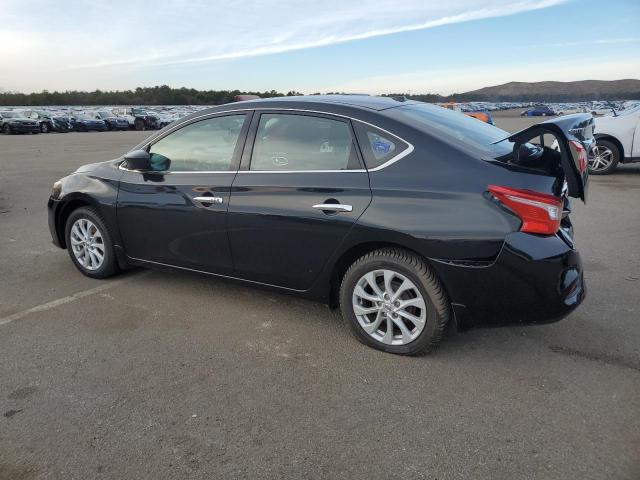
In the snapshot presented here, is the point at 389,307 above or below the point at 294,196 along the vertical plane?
below

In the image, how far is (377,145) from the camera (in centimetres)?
341

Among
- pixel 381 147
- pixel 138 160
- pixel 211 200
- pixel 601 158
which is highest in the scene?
pixel 381 147

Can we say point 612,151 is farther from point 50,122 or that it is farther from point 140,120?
point 140,120

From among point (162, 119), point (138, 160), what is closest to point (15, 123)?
point (162, 119)

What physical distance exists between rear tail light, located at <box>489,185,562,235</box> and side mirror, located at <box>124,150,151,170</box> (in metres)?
2.74

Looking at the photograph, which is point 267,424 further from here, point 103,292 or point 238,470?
point 103,292

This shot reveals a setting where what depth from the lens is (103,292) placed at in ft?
15.2

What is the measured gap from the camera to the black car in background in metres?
35.4

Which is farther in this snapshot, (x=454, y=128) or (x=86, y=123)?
(x=86, y=123)

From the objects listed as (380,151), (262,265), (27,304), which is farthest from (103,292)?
(380,151)

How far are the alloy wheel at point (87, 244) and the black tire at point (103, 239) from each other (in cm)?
3

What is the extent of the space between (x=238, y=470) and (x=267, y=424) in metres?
0.36

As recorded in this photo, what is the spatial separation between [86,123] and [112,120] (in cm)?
223

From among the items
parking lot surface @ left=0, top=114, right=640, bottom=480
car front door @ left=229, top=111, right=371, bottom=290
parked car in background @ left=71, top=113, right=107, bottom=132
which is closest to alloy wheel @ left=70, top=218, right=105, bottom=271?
parking lot surface @ left=0, top=114, right=640, bottom=480
